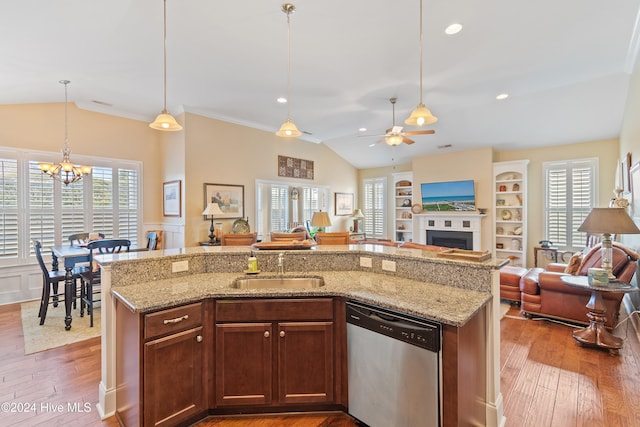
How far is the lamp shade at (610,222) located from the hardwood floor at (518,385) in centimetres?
128

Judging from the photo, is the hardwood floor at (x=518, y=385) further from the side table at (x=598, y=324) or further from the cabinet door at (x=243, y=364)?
the cabinet door at (x=243, y=364)

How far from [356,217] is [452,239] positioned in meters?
2.70

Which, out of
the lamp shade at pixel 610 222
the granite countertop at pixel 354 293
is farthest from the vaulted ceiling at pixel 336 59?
the granite countertop at pixel 354 293

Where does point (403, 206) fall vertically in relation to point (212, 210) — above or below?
above

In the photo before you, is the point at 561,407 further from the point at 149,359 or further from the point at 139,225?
the point at 139,225

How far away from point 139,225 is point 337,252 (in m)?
4.87

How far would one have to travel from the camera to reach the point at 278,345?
2.10 meters

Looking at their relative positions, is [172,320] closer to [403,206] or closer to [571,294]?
[571,294]

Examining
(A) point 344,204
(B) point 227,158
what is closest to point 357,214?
(A) point 344,204

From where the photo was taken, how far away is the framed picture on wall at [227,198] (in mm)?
5859

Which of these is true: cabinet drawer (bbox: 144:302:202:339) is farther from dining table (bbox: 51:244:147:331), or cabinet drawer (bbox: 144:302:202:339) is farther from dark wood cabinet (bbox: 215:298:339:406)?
dining table (bbox: 51:244:147:331)

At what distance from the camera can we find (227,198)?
20.1 feet

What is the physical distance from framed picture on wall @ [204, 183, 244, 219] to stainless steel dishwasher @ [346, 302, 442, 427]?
15.0 feet

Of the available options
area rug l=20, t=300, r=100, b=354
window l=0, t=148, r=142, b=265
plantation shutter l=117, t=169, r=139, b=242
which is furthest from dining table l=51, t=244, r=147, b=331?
plantation shutter l=117, t=169, r=139, b=242
